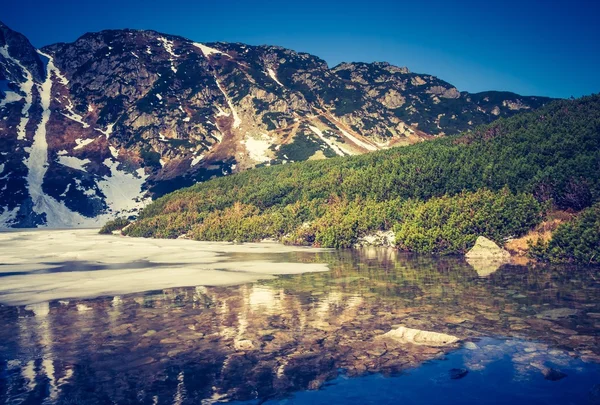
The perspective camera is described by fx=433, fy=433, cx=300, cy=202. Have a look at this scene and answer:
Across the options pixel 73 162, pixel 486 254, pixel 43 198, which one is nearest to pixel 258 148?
pixel 73 162

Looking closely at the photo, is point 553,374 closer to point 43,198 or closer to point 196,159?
point 43,198

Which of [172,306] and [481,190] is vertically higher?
[481,190]

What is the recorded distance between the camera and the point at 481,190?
40469 millimetres

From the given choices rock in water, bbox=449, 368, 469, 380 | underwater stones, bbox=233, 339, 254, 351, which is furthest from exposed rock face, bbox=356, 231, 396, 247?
rock in water, bbox=449, 368, 469, 380

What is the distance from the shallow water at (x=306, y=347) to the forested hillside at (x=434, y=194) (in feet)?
54.9

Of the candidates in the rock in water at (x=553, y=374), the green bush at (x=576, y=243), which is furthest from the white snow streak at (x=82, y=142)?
the rock in water at (x=553, y=374)

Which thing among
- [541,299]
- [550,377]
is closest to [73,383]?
[550,377]

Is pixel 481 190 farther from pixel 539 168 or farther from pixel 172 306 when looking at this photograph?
pixel 172 306

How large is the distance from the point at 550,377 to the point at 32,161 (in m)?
183

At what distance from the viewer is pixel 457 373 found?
9469 mm

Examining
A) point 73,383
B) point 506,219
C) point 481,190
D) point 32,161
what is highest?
point 32,161

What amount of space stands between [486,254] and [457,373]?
24127 mm

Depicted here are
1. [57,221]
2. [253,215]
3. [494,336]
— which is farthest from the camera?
[57,221]

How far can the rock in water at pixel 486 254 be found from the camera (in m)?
28.7
